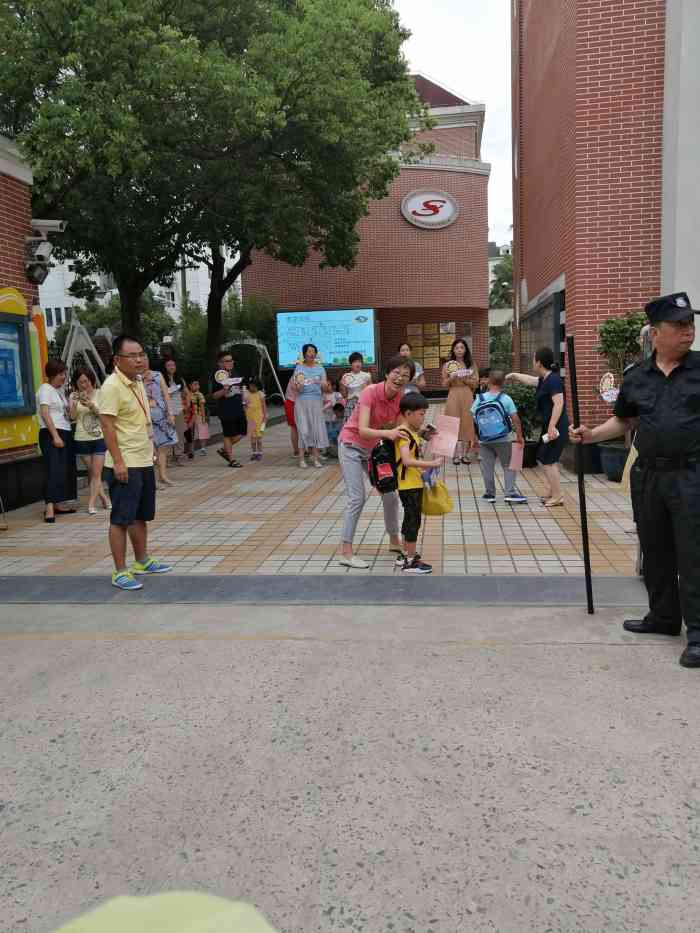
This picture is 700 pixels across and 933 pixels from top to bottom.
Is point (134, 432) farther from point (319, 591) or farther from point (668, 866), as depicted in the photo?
point (668, 866)

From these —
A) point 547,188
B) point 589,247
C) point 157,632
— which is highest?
point 547,188

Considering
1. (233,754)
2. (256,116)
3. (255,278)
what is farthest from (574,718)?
(255,278)

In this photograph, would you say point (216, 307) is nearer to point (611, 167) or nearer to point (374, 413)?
point (611, 167)

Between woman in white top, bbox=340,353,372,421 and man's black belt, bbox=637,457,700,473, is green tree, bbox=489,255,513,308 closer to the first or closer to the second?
woman in white top, bbox=340,353,372,421

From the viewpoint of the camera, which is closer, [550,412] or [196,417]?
[550,412]

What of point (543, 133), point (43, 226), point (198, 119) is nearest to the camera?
point (43, 226)

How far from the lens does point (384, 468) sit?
628 centimetres

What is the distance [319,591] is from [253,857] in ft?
10.7

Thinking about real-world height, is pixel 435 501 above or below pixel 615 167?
below

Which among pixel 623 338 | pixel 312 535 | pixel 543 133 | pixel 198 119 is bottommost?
pixel 312 535

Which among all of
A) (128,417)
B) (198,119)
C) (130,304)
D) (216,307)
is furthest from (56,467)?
(216,307)

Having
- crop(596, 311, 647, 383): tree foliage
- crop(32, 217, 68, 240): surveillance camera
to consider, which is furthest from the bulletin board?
crop(32, 217, 68, 240): surveillance camera

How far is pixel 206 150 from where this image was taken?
15594mm

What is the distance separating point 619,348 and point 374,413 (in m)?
Result: 5.47
